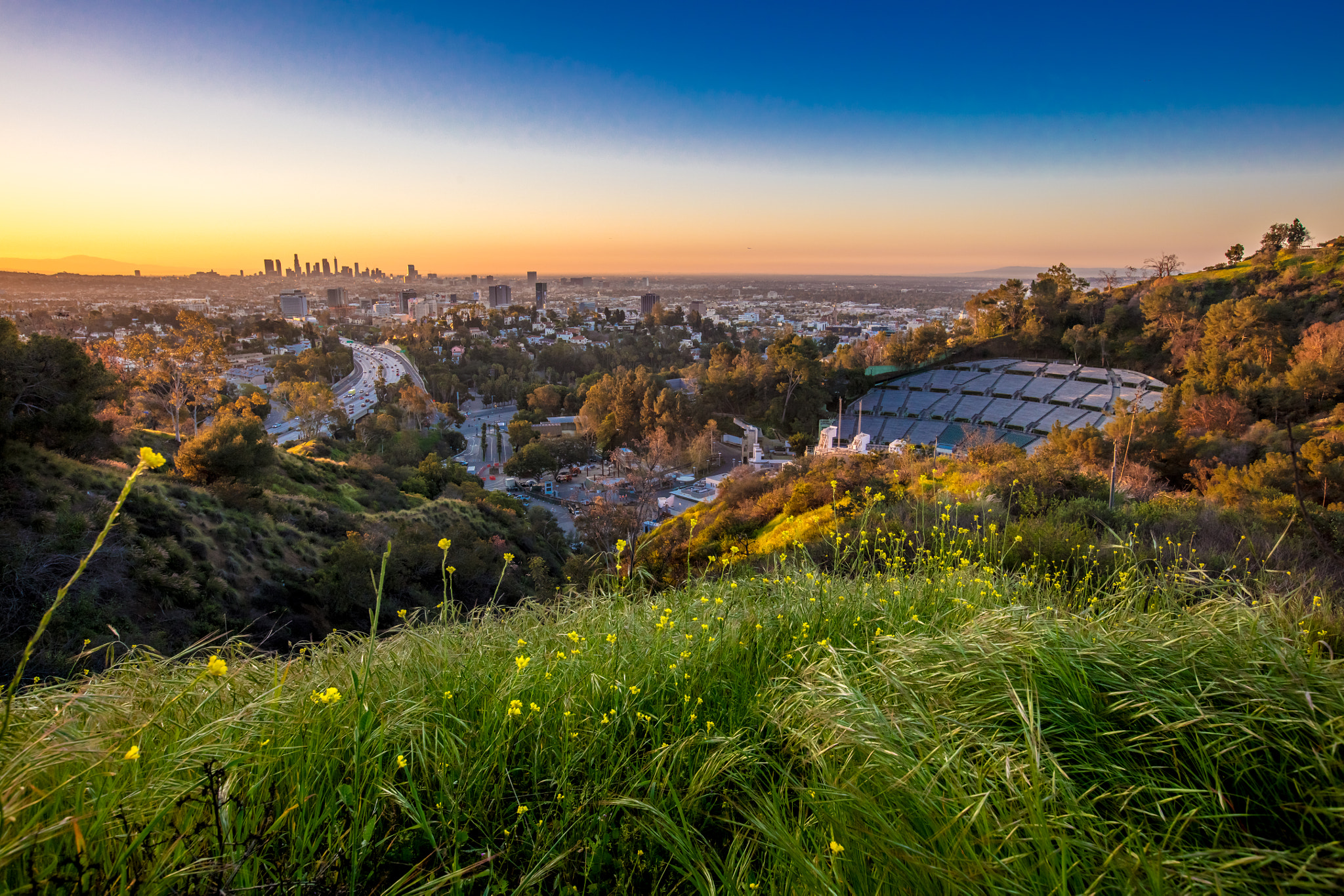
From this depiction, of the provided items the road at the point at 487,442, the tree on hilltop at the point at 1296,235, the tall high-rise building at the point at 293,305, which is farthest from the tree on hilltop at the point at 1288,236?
the tall high-rise building at the point at 293,305

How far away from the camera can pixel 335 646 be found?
2371mm

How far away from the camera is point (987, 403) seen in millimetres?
29703

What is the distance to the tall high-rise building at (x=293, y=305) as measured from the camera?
62781 millimetres

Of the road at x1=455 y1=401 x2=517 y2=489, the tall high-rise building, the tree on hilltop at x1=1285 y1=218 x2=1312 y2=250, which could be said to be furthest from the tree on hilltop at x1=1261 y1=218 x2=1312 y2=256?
the tall high-rise building

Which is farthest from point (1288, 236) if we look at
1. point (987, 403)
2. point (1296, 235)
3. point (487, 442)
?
point (487, 442)

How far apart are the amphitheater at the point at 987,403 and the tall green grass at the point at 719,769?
21.4 m

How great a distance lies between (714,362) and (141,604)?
3012 cm

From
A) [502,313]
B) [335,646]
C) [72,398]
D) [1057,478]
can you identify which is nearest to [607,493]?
[72,398]

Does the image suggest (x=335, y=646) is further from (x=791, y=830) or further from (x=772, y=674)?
(x=791, y=830)

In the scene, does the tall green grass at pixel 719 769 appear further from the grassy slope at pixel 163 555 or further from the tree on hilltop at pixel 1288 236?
the tree on hilltop at pixel 1288 236

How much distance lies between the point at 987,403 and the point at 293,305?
7007cm

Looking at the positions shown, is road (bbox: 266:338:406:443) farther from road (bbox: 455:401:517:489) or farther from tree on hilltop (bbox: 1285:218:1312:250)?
tree on hilltop (bbox: 1285:218:1312:250)

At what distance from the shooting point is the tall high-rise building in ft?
206

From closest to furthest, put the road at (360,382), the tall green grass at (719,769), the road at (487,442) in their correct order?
the tall green grass at (719,769), the road at (360,382), the road at (487,442)
